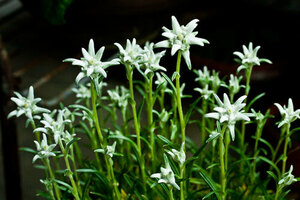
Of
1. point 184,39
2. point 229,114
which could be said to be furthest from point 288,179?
point 184,39

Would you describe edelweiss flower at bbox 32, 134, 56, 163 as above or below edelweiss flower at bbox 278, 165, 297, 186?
above

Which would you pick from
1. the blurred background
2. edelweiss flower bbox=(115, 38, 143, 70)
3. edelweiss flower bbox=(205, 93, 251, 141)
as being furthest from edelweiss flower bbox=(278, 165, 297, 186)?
the blurred background

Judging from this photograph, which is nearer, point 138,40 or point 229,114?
point 229,114

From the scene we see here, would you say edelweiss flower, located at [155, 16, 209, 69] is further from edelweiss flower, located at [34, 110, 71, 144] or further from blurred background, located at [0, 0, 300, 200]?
blurred background, located at [0, 0, 300, 200]

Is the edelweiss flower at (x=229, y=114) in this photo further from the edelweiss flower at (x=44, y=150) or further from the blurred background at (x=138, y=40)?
the blurred background at (x=138, y=40)

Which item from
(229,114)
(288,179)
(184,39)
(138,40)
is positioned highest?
(138,40)

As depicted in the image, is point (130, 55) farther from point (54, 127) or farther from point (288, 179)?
point (288, 179)

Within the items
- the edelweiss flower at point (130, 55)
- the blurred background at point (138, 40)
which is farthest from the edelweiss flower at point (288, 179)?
the blurred background at point (138, 40)

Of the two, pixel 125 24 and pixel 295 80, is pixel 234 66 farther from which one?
pixel 125 24
